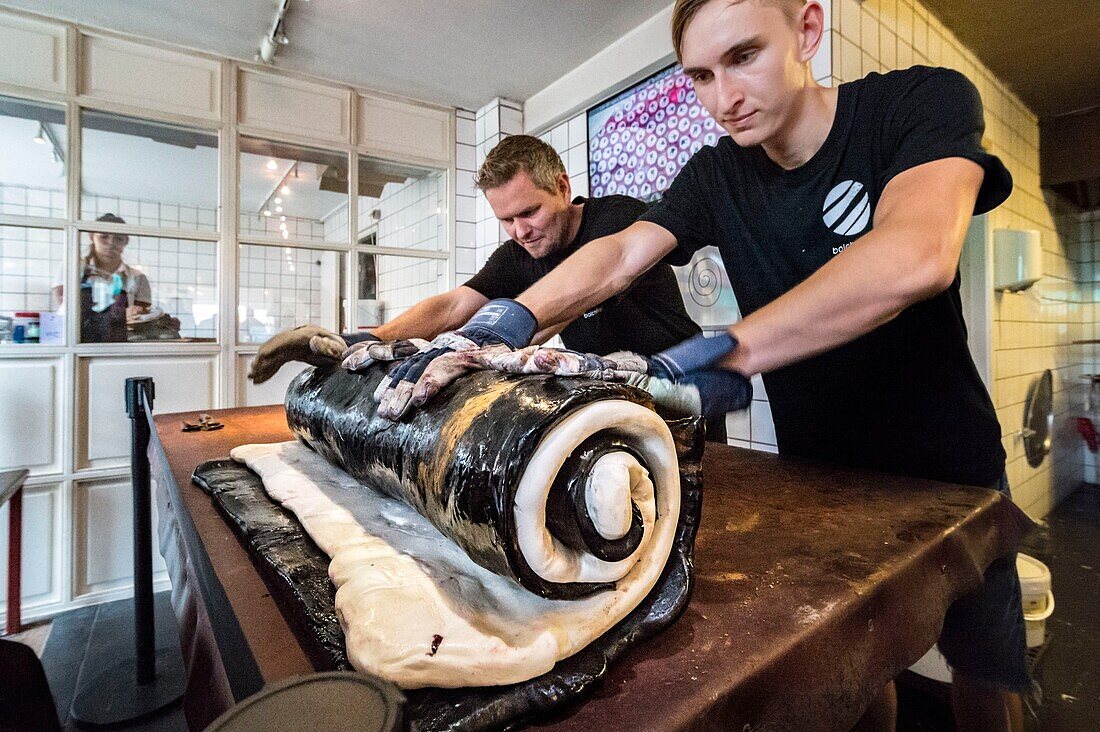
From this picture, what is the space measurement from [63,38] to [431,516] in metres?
3.61

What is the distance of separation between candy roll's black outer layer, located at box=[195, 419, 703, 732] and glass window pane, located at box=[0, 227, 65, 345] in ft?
9.59

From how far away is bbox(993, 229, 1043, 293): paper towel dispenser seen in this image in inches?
114

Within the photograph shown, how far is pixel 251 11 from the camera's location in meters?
2.59

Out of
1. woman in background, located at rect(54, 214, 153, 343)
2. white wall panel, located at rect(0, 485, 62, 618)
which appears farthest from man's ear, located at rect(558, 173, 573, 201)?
white wall panel, located at rect(0, 485, 62, 618)

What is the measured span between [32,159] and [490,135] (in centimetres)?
250

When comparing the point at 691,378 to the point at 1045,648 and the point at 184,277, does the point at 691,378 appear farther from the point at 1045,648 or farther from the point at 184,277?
the point at 184,277

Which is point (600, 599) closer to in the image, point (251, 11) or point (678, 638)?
point (678, 638)

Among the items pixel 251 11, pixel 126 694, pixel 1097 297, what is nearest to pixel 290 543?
pixel 126 694

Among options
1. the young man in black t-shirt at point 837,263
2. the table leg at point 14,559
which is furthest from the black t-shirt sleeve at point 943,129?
the table leg at point 14,559

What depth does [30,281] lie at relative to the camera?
8.82 ft

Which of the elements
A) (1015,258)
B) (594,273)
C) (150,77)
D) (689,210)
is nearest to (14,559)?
(150,77)

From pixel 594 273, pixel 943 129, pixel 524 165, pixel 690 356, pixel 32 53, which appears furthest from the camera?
pixel 32 53

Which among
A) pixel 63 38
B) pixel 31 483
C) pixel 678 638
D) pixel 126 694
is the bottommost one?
pixel 126 694

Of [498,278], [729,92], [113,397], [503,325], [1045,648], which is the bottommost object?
[1045,648]
